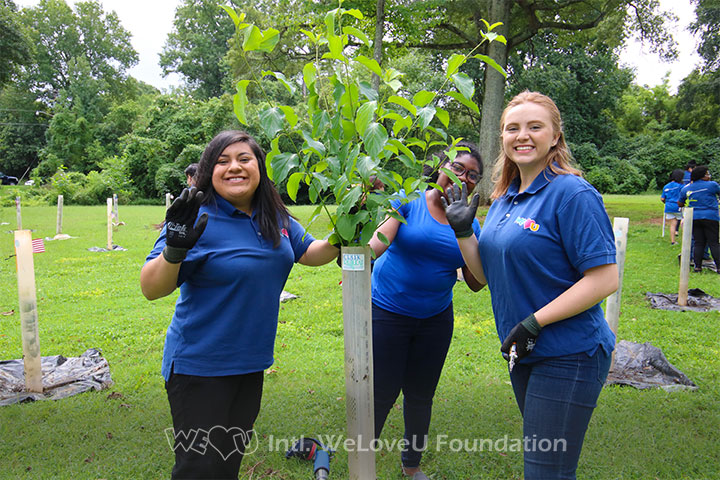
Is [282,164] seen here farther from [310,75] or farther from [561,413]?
[561,413]

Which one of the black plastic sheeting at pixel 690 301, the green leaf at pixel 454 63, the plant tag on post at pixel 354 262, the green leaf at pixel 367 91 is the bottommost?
the black plastic sheeting at pixel 690 301

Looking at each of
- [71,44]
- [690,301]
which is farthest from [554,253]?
[71,44]

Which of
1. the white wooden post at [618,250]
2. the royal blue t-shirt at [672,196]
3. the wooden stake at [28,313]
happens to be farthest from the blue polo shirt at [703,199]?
the wooden stake at [28,313]

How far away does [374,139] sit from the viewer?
1654 mm

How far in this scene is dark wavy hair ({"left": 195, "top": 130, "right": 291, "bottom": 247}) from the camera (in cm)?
231

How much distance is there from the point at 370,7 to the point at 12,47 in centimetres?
1706

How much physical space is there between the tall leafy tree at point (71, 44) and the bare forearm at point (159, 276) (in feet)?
182

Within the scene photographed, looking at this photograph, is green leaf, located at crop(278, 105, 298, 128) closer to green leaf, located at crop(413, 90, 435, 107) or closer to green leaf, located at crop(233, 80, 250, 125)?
green leaf, located at crop(233, 80, 250, 125)

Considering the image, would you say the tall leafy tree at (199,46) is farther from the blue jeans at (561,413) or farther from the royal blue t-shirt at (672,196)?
the blue jeans at (561,413)

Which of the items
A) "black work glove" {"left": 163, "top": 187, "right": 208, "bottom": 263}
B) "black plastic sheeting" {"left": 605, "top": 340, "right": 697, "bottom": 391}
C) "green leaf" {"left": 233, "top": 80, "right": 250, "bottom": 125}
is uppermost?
"green leaf" {"left": 233, "top": 80, "right": 250, "bottom": 125}

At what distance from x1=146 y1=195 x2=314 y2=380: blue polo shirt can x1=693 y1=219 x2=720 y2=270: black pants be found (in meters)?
9.80

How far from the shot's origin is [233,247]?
220cm

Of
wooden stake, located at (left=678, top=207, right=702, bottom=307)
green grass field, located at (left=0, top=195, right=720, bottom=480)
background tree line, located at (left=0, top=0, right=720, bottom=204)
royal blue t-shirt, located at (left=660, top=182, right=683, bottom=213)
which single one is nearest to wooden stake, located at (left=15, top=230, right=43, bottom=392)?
green grass field, located at (left=0, top=195, right=720, bottom=480)

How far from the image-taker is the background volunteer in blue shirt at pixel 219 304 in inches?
83.1
